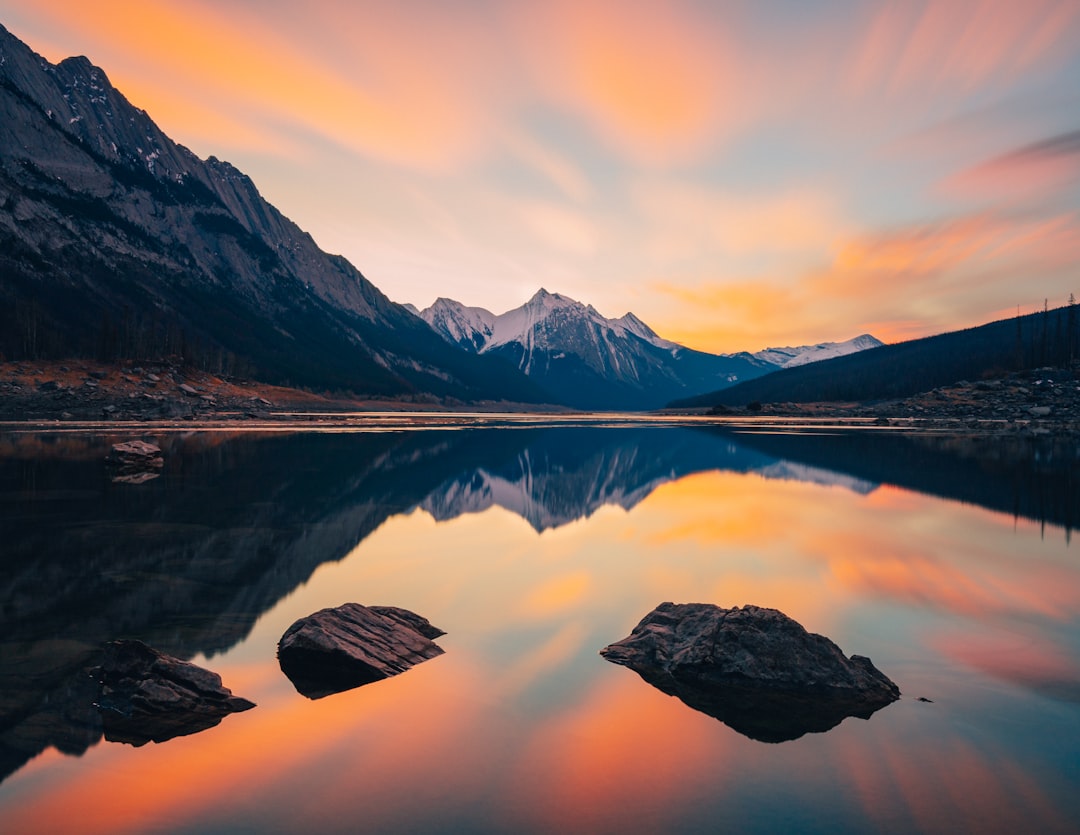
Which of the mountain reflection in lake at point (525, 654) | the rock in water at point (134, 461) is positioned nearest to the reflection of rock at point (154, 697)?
the mountain reflection in lake at point (525, 654)

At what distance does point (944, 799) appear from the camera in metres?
8.92

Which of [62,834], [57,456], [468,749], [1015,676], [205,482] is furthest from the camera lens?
[57,456]

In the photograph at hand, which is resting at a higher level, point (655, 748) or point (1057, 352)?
point (1057, 352)

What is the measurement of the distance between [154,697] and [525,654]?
24.5ft

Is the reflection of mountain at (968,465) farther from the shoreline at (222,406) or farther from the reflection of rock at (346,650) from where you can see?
the reflection of rock at (346,650)

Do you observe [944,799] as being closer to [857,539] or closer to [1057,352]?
[857,539]

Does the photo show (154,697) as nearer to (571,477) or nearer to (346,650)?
(346,650)

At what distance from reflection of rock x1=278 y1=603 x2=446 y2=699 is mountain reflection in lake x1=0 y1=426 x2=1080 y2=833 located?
1.29ft

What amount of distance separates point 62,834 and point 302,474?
3970 cm

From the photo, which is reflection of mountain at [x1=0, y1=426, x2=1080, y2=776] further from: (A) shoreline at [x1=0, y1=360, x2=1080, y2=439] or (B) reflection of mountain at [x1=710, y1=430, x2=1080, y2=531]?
(A) shoreline at [x1=0, y1=360, x2=1080, y2=439]

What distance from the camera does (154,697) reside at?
38.3ft

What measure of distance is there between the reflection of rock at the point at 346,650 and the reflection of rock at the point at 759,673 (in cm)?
463

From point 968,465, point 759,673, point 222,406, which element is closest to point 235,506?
point 759,673

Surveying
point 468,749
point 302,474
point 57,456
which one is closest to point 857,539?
point 468,749
